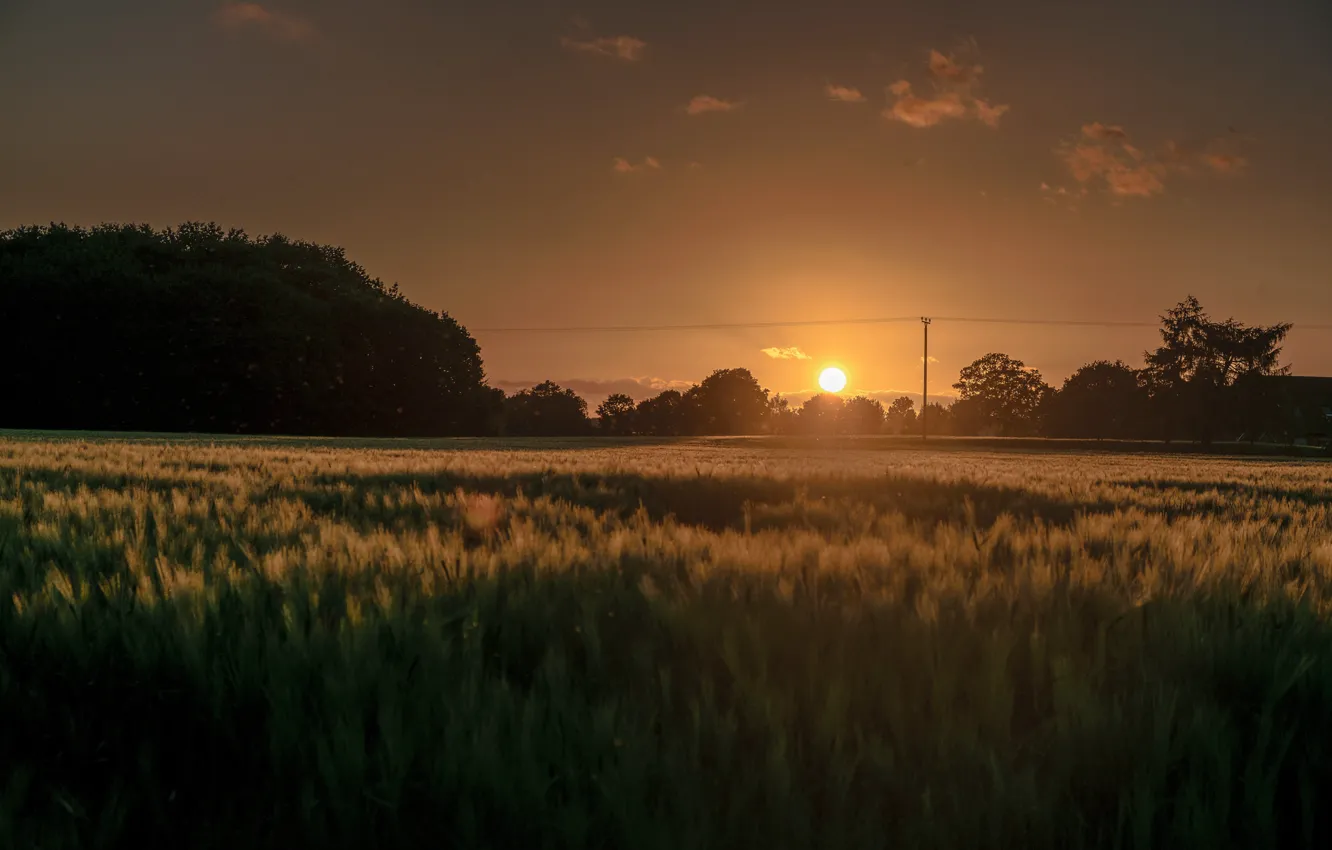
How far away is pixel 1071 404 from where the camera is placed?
127m

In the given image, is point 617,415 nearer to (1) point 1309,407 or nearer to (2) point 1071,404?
(2) point 1071,404

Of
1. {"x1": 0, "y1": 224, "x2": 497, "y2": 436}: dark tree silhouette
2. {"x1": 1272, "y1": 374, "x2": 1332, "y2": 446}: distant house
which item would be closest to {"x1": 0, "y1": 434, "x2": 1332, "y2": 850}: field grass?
{"x1": 0, "y1": 224, "x2": 497, "y2": 436}: dark tree silhouette

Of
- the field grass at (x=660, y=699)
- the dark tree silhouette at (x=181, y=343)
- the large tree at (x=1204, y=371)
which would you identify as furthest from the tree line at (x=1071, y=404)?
the field grass at (x=660, y=699)

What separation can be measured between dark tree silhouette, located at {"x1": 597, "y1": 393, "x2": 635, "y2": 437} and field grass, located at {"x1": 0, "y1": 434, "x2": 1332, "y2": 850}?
150794 mm

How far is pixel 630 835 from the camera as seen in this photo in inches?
51.7

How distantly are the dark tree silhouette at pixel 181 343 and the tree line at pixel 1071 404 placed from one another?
79.3 ft

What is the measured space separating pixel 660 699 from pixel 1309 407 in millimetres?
169471

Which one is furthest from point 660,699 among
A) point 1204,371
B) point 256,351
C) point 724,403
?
point 724,403

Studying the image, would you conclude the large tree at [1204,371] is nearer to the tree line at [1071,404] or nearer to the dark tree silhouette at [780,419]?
the tree line at [1071,404]

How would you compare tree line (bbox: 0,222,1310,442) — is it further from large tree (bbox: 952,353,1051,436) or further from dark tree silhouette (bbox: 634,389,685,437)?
dark tree silhouette (bbox: 634,389,685,437)

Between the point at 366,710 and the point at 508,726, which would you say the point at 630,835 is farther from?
the point at 366,710

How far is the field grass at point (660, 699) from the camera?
4.66 feet

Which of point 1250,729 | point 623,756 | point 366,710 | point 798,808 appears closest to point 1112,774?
point 1250,729

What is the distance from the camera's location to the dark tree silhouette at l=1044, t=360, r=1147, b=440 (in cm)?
11910
